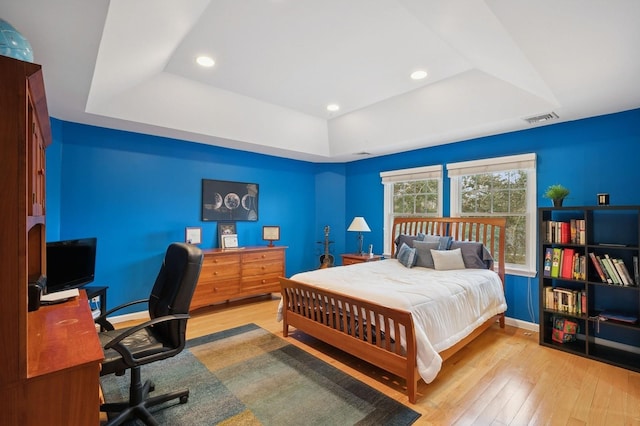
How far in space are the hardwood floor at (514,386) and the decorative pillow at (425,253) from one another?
99cm

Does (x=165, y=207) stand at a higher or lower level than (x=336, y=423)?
higher

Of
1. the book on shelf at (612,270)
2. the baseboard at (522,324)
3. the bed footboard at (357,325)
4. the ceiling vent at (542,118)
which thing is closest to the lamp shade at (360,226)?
the bed footboard at (357,325)

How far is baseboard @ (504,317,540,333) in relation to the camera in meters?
3.51

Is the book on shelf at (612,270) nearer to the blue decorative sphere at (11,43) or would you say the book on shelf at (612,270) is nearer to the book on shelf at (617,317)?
the book on shelf at (617,317)

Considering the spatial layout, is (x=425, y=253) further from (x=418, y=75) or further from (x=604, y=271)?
(x=418, y=75)

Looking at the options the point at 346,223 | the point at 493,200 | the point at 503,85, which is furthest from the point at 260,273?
the point at 503,85

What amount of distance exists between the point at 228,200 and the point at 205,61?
218 cm

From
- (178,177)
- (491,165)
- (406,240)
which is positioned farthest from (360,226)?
(178,177)

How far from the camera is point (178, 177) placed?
4.20 metres

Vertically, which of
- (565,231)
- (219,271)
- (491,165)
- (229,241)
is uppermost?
(491,165)

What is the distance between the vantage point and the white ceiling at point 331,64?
1.74 m

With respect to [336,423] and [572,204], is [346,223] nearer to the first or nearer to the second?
[572,204]

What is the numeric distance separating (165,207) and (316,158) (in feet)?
8.57

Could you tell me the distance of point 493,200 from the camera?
3.98 metres
